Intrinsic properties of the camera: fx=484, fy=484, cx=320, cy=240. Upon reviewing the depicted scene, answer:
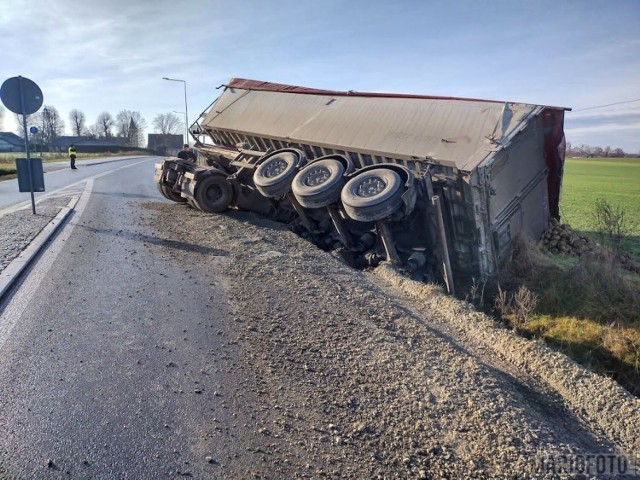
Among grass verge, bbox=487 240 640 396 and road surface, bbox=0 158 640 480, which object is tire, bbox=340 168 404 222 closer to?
road surface, bbox=0 158 640 480

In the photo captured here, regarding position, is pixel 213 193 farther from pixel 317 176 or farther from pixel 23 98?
pixel 23 98

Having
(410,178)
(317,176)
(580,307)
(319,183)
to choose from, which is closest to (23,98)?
(317,176)

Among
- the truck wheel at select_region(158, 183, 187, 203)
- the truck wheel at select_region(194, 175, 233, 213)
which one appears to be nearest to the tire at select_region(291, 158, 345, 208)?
the truck wheel at select_region(194, 175, 233, 213)

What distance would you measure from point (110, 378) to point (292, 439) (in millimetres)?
1420

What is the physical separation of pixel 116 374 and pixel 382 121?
6348mm

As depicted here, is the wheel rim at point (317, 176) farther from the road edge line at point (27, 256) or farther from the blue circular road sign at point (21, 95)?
the blue circular road sign at point (21, 95)

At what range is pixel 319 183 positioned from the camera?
24.8 ft

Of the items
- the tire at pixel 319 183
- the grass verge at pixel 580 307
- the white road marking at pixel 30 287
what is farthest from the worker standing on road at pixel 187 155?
the grass verge at pixel 580 307

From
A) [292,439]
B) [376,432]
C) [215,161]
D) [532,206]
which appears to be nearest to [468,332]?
[376,432]

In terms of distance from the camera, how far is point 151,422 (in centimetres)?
287

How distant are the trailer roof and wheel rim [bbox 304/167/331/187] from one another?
825 mm

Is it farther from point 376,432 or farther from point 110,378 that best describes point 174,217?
point 376,432

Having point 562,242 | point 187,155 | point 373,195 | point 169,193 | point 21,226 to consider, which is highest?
point 187,155

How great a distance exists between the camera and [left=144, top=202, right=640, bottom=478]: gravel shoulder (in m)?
2.69
